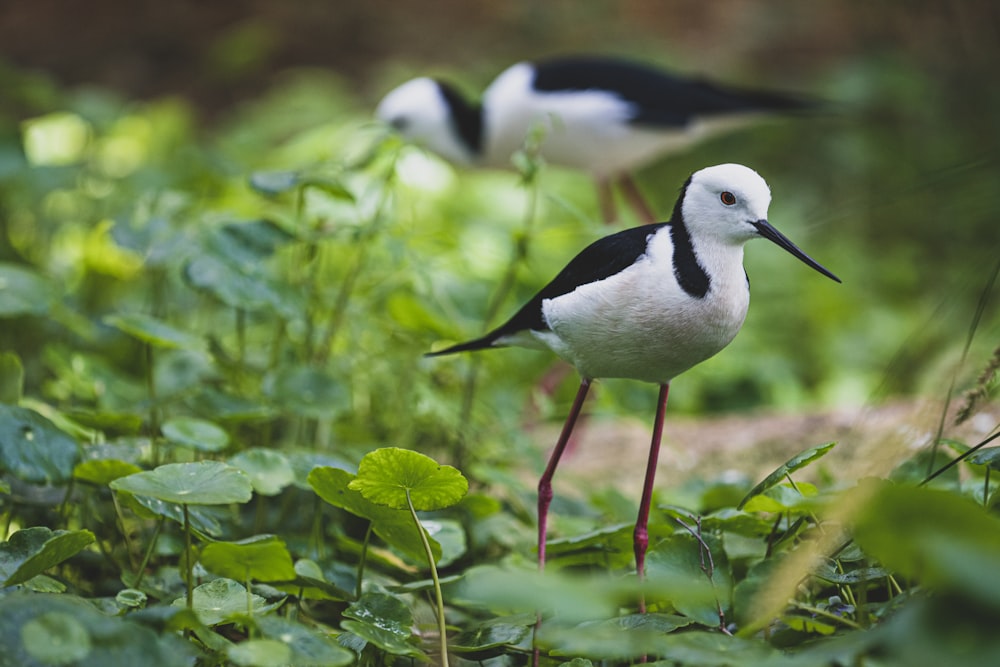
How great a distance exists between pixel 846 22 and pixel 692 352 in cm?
562

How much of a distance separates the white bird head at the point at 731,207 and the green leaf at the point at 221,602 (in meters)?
0.72

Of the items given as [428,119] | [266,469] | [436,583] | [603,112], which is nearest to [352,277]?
[266,469]

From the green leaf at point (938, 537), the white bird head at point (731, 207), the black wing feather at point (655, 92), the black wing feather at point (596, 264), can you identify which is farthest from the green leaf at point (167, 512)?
the black wing feather at point (655, 92)

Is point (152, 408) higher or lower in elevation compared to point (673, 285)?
lower

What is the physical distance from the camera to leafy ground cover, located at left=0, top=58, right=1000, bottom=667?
1.00m

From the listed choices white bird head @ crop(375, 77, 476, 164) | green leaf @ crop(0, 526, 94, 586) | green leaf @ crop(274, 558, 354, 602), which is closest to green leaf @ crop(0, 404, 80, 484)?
green leaf @ crop(0, 526, 94, 586)

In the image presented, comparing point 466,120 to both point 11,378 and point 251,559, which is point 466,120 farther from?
point 251,559

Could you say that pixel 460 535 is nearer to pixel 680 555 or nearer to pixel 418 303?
pixel 680 555

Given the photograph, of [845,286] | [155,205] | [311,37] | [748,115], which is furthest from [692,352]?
[311,37]

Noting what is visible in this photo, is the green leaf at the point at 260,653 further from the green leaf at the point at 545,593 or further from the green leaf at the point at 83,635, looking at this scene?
the green leaf at the point at 545,593

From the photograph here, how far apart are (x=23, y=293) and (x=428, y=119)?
1.58 metres

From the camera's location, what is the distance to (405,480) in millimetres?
1262

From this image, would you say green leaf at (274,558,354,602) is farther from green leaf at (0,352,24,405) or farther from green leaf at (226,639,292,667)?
green leaf at (0,352,24,405)

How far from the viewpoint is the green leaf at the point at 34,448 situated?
4.64 feet
